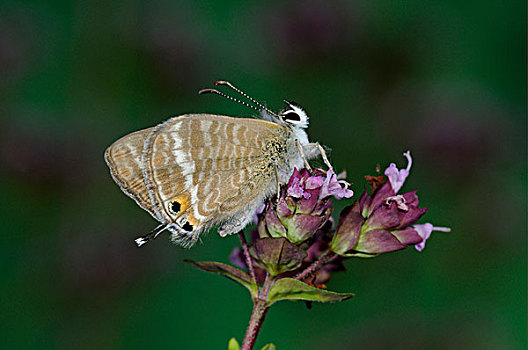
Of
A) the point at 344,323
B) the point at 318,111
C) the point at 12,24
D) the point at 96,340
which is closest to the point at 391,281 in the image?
the point at 344,323

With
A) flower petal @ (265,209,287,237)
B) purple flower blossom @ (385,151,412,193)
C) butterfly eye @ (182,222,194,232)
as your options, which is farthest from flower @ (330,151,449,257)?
butterfly eye @ (182,222,194,232)

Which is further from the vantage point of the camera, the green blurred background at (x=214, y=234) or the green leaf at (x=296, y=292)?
the green blurred background at (x=214, y=234)

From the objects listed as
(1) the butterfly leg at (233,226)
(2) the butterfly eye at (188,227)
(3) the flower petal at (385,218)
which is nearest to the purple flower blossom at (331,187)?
(3) the flower petal at (385,218)

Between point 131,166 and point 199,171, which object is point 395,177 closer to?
point 199,171

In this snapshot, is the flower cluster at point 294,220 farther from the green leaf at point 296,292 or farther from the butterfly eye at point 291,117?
the butterfly eye at point 291,117

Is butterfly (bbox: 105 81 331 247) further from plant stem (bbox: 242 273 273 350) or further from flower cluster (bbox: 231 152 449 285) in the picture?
plant stem (bbox: 242 273 273 350)

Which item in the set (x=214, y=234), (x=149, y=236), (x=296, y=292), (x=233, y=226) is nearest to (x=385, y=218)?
(x=296, y=292)
